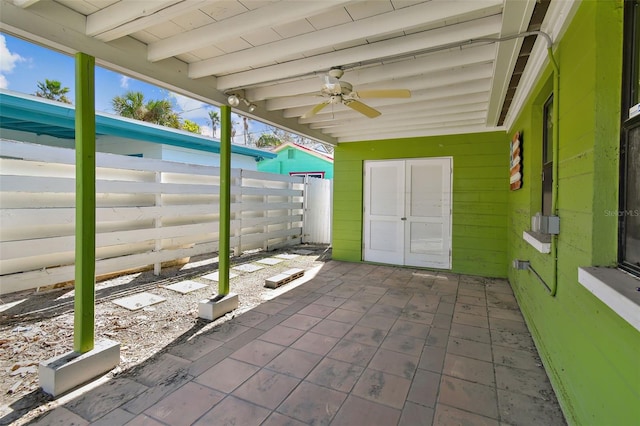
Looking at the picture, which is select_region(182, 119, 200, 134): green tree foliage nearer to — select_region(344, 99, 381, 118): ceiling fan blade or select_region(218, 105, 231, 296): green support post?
select_region(218, 105, 231, 296): green support post

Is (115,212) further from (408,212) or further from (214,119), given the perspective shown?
(214,119)

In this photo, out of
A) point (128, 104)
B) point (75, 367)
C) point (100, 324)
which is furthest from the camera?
point (128, 104)

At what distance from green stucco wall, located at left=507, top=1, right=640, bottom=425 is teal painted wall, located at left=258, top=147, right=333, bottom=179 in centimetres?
916

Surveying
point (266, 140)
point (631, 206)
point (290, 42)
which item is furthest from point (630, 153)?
point (266, 140)

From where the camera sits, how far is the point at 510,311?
133 inches

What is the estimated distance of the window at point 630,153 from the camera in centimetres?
119

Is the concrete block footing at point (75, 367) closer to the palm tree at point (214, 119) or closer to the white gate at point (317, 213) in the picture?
the white gate at point (317, 213)

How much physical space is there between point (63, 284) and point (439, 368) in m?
4.38

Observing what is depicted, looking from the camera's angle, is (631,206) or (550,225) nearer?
(631,206)

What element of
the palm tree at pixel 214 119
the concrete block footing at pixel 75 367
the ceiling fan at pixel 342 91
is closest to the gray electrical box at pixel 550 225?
the ceiling fan at pixel 342 91

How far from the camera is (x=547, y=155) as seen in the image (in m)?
2.70

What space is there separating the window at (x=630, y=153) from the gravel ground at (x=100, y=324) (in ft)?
9.89

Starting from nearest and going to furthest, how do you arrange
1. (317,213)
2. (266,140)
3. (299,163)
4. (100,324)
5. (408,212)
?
(100,324) → (408,212) → (317,213) → (299,163) → (266,140)

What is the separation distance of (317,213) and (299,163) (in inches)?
154
